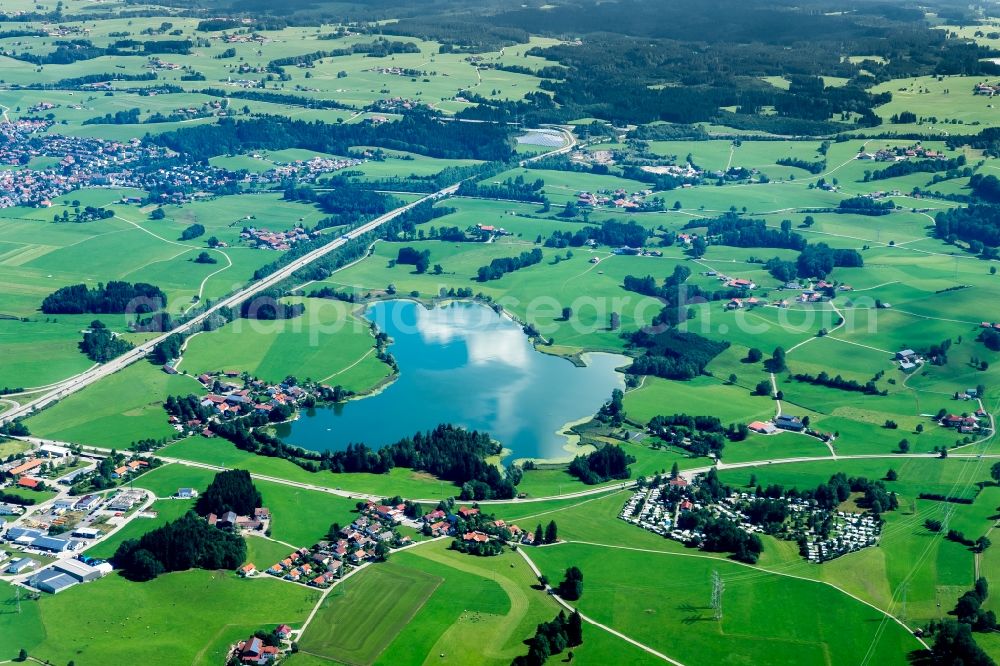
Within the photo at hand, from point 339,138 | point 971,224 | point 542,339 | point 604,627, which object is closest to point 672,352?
point 542,339

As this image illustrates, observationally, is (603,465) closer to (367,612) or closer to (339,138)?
(367,612)

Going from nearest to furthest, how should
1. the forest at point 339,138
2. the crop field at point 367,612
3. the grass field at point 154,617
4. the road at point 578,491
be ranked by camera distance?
the grass field at point 154,617, the crop field at point 367,612, the road at point 578,491, the forest at point 339,138

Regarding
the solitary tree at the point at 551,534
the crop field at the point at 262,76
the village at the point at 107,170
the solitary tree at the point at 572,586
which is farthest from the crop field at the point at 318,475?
the crop field at the point at 262,76

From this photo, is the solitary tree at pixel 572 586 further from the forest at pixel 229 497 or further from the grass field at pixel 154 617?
the forest at pixel 229 497

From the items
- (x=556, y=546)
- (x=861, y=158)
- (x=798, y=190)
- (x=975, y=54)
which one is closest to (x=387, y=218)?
(x=798, y=190)

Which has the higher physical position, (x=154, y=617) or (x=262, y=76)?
(x=262, y=76)

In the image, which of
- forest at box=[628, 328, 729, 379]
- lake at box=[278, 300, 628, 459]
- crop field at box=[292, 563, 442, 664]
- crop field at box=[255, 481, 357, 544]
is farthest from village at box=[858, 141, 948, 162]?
crop field at box=[292, 563, 442, 664]

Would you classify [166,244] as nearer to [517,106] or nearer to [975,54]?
[517,106]
